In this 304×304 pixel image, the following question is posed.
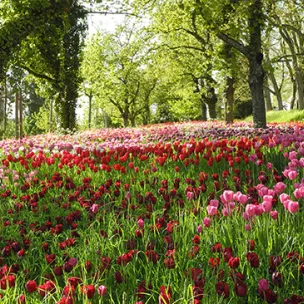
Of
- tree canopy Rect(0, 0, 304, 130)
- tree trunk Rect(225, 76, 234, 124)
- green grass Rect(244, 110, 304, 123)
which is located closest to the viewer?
tree canopy Rect(0, 0, 304, 130)

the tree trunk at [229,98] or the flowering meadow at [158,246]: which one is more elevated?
the tree trunk at [229,98]

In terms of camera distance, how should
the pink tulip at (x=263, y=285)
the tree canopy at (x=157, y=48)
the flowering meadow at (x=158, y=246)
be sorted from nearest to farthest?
the pink tulip at (x=263, y=285), the flowering meadow at (x=158, y=246), the tree canopy at (x=157, y=48)

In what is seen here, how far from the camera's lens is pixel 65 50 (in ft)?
80.4

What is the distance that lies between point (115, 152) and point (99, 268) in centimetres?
477

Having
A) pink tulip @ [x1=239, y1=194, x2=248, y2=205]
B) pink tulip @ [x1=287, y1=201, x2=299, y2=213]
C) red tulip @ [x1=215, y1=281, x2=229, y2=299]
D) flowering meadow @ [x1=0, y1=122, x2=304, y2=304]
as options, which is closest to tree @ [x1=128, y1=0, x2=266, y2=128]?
flowering meadow @ [x1=0, y1=122, x2=304, y2=304]

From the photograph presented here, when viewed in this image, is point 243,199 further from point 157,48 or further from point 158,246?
point 157,48

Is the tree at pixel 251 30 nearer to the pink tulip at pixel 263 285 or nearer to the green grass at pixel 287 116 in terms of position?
the green grass at pixel 287 116

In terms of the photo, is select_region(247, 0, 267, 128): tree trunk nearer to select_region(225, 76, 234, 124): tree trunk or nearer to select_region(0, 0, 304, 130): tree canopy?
select_region(0, 0, 304, 130): tree canopy

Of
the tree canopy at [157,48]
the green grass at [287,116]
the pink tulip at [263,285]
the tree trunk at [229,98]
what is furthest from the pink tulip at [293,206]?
the green grass at [287,116]

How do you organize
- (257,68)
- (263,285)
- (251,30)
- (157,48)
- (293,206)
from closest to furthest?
(263,285)
(293,206)
(251,30)
(257,68)
(157,48)

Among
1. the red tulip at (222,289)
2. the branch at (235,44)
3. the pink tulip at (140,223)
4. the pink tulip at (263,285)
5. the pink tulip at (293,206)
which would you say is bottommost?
the red tulip at (222,289)

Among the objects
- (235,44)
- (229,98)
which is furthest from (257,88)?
(229,98)

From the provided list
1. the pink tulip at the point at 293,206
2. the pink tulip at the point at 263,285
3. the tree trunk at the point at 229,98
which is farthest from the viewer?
the tree trunk at the point at 229,98

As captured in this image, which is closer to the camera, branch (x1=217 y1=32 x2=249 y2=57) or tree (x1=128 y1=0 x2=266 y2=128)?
tree (x1=128 y1=0 x2=266 y2=128)
